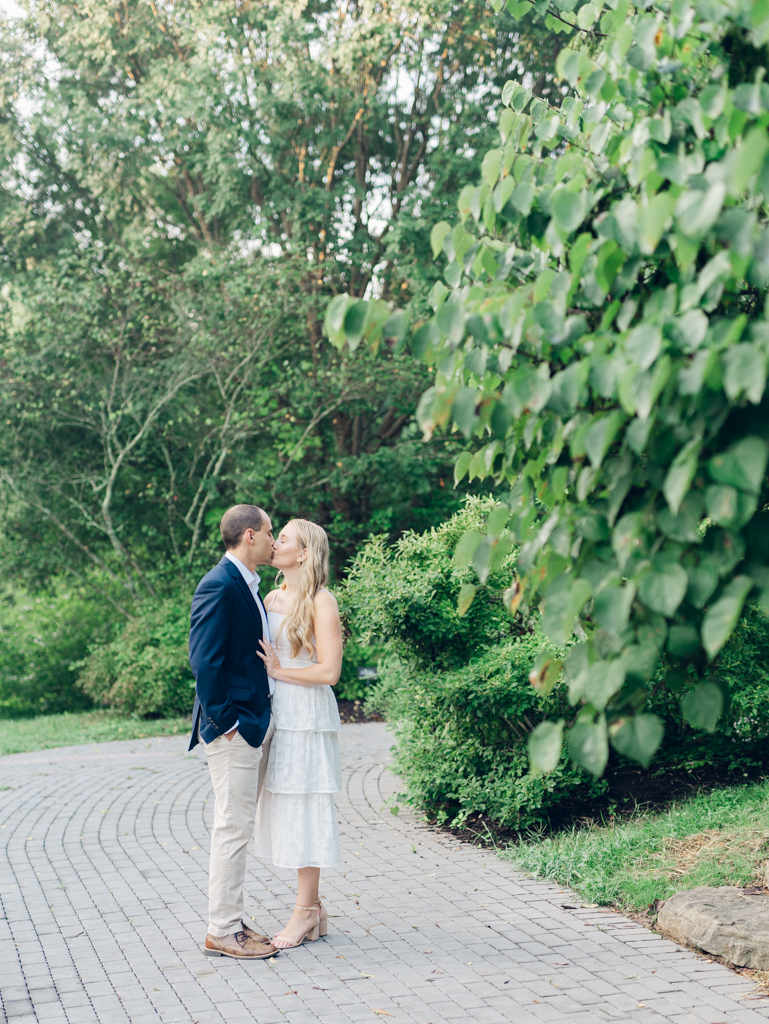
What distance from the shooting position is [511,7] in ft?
10.0

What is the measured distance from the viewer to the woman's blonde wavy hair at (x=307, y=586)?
470cm

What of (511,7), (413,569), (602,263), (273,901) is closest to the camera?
(602,263)

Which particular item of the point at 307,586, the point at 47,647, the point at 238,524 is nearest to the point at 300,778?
the point at 307,586

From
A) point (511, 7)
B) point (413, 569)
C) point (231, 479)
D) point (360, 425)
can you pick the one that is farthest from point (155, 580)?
point (511, 7)

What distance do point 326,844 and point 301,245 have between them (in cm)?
1108

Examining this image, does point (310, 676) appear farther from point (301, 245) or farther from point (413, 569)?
point (301, 245)

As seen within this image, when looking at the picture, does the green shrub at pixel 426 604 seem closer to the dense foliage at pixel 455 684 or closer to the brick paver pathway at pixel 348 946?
the dense foliage at pixel 455 684

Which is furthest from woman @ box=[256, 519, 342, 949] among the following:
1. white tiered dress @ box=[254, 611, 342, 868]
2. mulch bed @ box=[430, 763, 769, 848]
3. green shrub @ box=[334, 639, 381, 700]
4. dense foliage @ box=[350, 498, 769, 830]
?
green shrub @ box=[334, 639, 381, 700]

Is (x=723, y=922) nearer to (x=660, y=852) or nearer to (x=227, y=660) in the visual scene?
(x=660, y=852)

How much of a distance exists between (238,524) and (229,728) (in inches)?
39.3

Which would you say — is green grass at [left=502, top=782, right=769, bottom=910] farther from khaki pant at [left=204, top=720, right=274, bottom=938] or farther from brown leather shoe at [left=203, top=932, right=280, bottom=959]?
khaki pant at [left=204, top=720, right=274, bottom=938]

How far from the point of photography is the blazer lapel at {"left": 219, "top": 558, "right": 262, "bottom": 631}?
181 inches

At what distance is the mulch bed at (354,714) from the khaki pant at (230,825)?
8763 mm

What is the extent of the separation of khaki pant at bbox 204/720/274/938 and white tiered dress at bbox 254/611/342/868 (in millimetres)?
184
